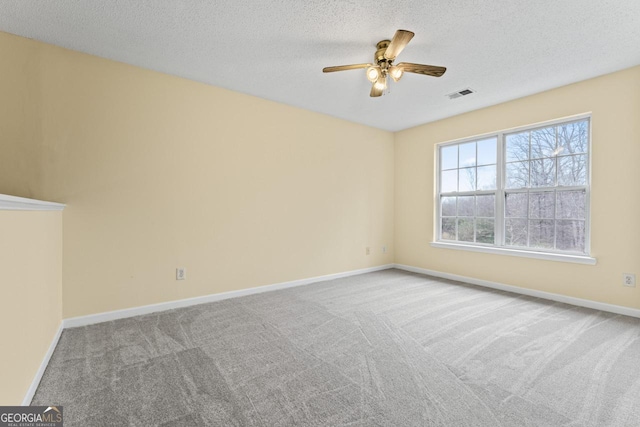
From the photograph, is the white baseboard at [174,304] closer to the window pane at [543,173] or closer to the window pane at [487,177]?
the window pane at [487,177]

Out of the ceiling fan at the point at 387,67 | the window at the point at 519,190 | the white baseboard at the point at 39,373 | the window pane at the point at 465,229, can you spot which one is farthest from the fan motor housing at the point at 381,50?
the white baseboard at the point at 39,373

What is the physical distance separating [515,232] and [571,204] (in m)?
0.69

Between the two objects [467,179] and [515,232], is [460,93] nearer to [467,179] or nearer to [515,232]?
[467,179]

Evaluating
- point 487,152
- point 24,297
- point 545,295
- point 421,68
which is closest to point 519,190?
point 487,152

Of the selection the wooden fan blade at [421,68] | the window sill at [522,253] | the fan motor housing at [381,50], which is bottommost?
the window sill at [522,253]

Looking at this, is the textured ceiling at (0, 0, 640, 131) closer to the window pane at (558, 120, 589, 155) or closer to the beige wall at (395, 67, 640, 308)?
the beige wall at (395, 67, 640, 308)

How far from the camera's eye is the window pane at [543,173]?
3447mm

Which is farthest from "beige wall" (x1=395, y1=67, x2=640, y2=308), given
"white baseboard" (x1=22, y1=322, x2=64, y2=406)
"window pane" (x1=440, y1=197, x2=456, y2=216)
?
"white baseboard" (x1=22, y1=322, x2=64, y2=406)

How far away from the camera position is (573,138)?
3281mm

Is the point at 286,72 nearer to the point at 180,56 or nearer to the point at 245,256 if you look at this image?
the point at 180,56

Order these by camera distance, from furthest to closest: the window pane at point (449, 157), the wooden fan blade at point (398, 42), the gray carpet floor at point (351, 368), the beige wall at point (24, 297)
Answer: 1. the window pane at point (449, 157)
2. the wooden fan blade at point (398, 42)
3. the gray carpet floor at point (351, 368)
4. the beige wall at point (24, 297)

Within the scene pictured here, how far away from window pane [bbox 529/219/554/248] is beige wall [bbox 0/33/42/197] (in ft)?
17.5

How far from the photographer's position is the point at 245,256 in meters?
3.51

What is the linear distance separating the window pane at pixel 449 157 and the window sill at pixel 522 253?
1266mm
